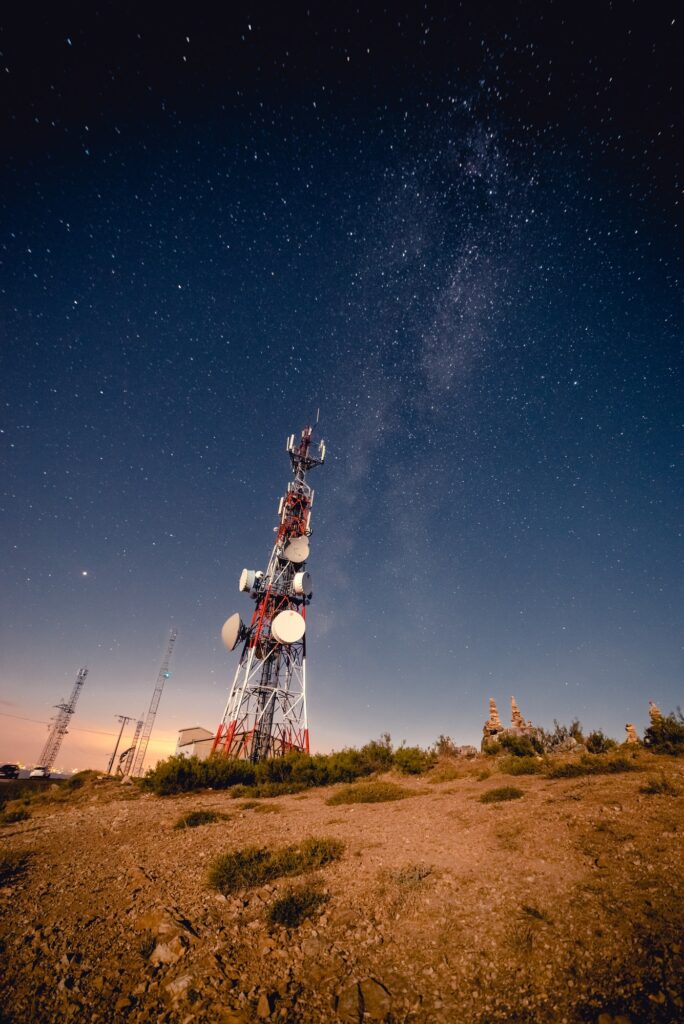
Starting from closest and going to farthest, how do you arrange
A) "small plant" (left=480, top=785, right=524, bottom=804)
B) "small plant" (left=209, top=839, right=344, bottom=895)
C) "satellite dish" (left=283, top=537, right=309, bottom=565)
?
"small plant" (left=209, top=839, right=344, bottom=895)
"small plant" (left=480, top=785, right=524, bottom=804)
"satellite dish" (left=283, top=537, right=309, bottom=565)

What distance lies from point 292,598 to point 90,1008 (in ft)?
72.1

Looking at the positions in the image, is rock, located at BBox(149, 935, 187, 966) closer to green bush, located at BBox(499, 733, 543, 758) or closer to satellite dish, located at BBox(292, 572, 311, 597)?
green bush, located at BBox(499, 733, 543, 758)

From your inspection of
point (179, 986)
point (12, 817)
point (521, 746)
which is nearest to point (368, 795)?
point (179, 986)

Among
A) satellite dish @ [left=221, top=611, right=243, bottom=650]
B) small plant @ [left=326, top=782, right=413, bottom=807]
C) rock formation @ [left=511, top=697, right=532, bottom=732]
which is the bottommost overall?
small plant @ [left=326, top=782, right=413, bottom=807]

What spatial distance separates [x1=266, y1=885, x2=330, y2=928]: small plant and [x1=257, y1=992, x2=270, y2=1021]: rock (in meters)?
1.30

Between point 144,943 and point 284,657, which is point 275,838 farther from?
point 284,657

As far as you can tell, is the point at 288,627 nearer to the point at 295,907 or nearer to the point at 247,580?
the point at 247,580

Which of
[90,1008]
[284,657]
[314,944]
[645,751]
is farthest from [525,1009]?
[284,657]

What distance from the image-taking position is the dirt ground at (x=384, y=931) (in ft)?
11.1

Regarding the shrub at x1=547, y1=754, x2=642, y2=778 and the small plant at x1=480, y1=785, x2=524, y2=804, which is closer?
the small plant at x1=480, y1=785, x2=524, y2=804

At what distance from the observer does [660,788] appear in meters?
8.52

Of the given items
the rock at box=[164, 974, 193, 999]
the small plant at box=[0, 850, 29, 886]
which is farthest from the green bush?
the rock at box=[164, 974, 193, 999]

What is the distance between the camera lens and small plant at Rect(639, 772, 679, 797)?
8273 mm

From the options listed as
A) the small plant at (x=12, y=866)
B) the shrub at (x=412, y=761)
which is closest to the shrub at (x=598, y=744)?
the shrub at (x=412, y=761)
